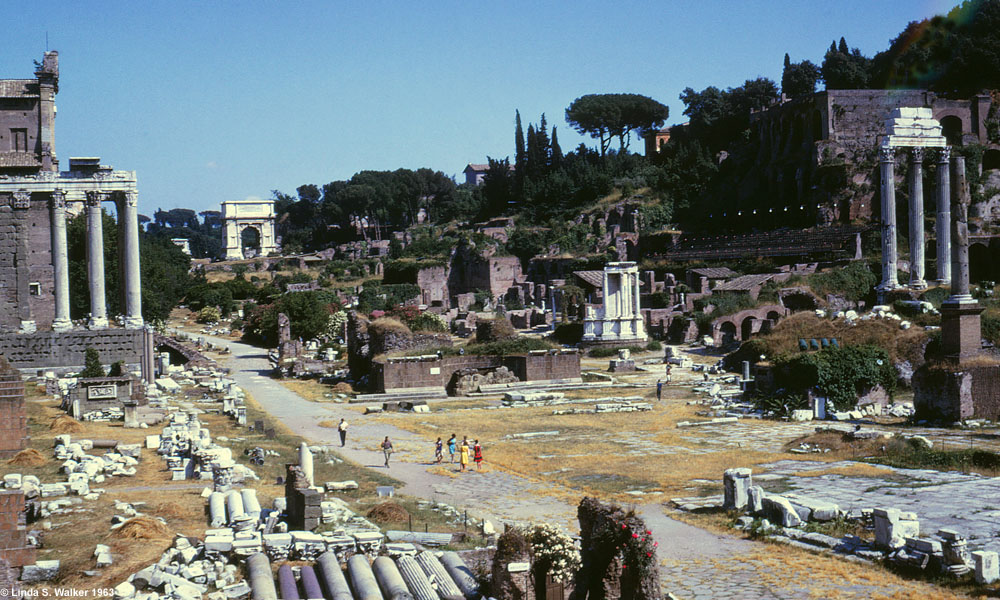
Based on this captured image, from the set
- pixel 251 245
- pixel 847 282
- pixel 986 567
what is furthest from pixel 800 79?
pixel 251 245

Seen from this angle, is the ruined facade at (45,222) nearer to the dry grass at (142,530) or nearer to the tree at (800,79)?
the dry grass at (142,530)

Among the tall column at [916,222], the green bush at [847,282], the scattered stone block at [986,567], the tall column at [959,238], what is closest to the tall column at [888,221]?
the tall column at [916,222]

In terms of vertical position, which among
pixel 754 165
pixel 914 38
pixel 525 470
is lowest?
pixel 525 470

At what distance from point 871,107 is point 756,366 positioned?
1806 inches

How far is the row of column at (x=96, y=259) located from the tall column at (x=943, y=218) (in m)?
32.1

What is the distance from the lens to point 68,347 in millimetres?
41188

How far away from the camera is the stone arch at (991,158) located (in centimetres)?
7306

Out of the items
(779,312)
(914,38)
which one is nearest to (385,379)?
(779,312)

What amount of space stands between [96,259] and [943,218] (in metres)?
34.1

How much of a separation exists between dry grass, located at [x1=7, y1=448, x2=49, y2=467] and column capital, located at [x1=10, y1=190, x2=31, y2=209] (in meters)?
23.2

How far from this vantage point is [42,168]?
44.3m

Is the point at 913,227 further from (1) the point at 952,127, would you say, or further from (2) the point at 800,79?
(2) the point at 800,79

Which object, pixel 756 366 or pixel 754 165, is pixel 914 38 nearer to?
pixel 754 165

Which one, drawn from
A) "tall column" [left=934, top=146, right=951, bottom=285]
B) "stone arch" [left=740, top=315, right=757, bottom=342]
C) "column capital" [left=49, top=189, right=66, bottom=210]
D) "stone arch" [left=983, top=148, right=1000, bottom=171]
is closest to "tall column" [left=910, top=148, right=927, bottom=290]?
"tall column" [left=934, top=146, right=951, bottom=285]
